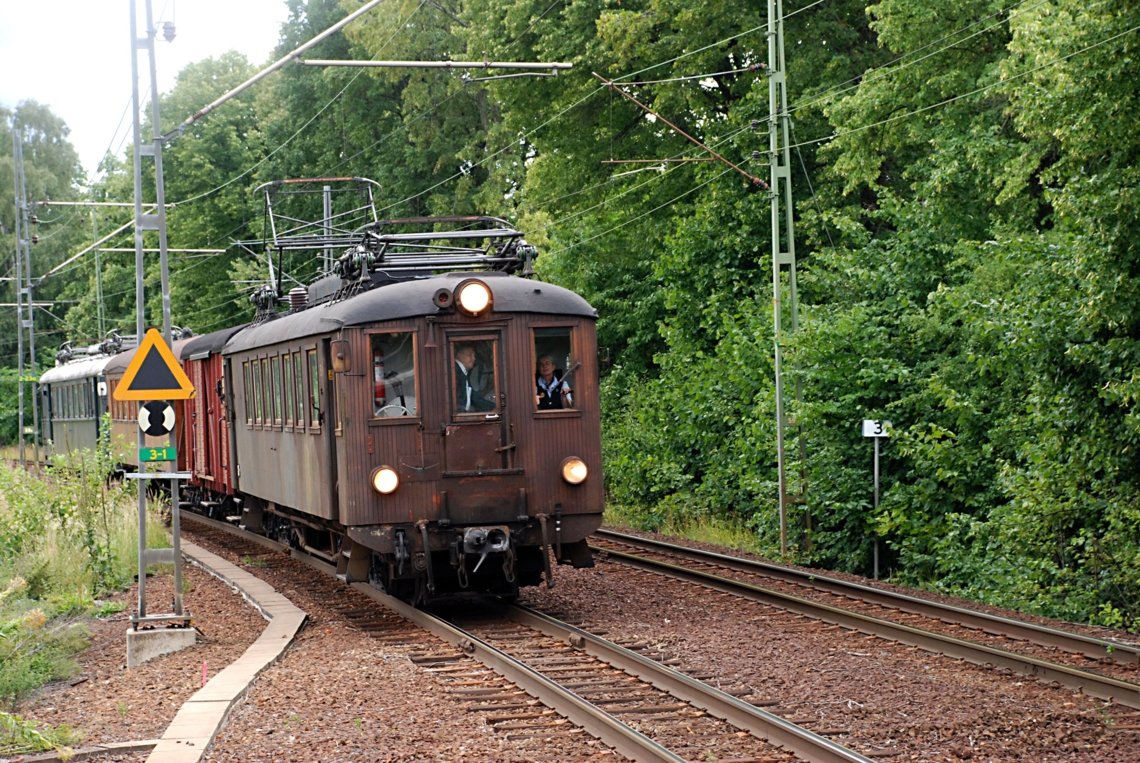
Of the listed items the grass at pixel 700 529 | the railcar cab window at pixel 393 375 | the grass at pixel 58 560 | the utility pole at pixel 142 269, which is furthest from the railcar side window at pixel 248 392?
the grass at pixel 700 529

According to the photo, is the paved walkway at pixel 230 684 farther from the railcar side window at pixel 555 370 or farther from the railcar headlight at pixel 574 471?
the railcar side window at pixel 555 370

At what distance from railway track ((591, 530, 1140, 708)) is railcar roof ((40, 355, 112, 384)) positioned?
17.6 metres

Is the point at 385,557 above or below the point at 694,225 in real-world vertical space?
below

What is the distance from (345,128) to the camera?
43750mm

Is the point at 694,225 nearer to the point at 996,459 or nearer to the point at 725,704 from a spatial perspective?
the point at 996,459

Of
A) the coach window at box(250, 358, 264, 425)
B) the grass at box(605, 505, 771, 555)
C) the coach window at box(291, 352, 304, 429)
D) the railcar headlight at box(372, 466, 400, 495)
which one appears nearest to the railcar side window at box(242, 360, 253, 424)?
the coach window at box(250, 358, 264, 425)

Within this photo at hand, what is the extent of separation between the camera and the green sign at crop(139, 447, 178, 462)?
12.8 m

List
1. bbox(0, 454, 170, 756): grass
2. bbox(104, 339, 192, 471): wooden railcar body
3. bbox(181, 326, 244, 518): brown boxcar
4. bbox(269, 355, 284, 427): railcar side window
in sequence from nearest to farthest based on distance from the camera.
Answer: bbox(0, 454, 170, 756): grass, bbox(269, 355, 284, 427): railcar side window, bbox(181, 326, 244, 518): brown boxcar, bbox(104, 339, 192, 471): wooden railcar body

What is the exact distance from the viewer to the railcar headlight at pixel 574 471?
13156mm

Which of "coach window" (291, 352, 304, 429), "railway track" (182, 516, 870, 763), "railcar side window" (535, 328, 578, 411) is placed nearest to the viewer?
"railway track" (182, 516, 870, 763)

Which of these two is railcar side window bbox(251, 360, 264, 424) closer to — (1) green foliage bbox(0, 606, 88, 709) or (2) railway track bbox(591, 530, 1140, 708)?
(1) green foliage bbox(0, 606, 88, 709)

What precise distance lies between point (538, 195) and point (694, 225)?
21.0ft

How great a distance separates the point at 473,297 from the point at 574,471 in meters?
1.74

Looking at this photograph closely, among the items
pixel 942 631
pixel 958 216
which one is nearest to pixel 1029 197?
pixel 958 216
